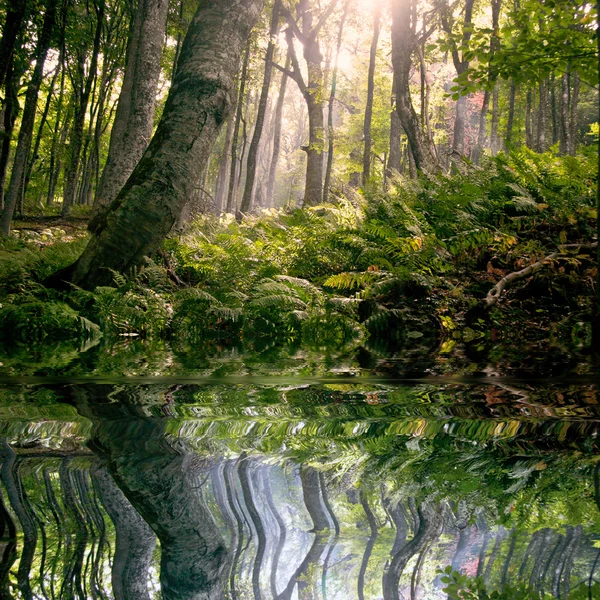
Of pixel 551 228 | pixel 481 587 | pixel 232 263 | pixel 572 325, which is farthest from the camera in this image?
pixel 232 263

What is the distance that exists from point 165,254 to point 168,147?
6.47 feet

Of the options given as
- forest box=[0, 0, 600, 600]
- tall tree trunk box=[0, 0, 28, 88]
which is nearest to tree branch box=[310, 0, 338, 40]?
forest box=[0, 0, 600, 600]

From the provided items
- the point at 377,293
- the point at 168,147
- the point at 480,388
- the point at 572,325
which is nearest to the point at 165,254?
→ the point at 168,147

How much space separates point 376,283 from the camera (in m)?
6.23

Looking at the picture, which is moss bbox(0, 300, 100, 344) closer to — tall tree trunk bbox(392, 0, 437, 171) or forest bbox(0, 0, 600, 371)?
forest bbox(0, 0, 600, 371)

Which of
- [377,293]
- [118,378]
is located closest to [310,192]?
[377,293]

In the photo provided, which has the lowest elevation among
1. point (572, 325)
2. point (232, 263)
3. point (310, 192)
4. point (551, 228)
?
point (572, 325)

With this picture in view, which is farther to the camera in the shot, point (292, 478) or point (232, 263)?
point (232, 263)

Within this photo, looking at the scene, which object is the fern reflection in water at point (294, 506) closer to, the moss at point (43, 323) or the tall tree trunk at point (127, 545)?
the tall tree trunk at point (127, 545)

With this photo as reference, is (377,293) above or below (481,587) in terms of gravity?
above

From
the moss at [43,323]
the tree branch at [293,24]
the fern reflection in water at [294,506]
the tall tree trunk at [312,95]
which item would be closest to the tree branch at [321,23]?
the tall tree trunk at [312,95]

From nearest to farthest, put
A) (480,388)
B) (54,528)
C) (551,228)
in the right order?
(54,528), (480,388), (551,228)

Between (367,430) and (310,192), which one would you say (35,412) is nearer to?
(367,430)

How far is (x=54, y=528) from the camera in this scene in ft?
2.23
